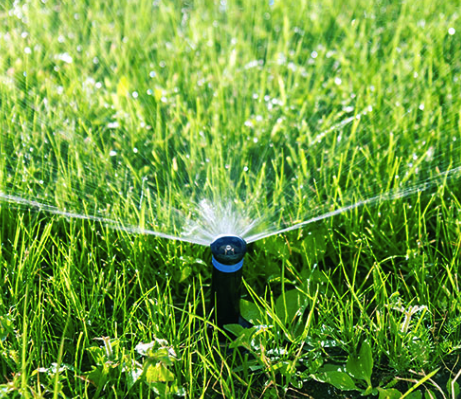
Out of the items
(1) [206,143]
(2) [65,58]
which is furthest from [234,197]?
(2) [65,58]

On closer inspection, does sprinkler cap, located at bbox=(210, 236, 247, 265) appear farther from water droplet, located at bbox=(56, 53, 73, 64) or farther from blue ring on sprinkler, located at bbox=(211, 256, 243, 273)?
water droplet, located at bbox=(56, 53, 73, 64)

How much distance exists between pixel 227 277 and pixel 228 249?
4.1 inches

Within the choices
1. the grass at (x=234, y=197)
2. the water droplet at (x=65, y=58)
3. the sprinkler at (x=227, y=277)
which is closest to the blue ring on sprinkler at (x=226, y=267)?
the sprinkler at (x=227, y=277)

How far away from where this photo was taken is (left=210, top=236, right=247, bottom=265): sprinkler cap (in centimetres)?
144

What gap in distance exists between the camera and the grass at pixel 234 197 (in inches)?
61.0

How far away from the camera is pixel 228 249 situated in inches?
56.6

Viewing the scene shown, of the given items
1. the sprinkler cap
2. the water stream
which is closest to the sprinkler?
the sprinkler cap

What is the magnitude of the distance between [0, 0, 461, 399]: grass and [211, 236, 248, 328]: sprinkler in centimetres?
5

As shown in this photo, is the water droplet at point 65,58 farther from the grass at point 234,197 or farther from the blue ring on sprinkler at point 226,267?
the blue ring on sprinkler at point 226,267

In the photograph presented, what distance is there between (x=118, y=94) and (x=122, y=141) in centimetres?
36

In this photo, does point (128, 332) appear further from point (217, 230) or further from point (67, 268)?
point (217, 230)

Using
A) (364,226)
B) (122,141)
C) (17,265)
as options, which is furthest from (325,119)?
(17,265)

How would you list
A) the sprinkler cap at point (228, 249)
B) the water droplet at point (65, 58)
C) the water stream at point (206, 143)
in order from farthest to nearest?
the water droplet at point (65, 58) → the water stream at point (206, 143) → the sprinkler cap at point (228, 249)

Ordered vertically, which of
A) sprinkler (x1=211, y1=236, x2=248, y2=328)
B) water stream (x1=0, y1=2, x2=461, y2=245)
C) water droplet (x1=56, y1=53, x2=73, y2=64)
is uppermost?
water droplet (x1=56, y1=53, x2=73, y2=64)
